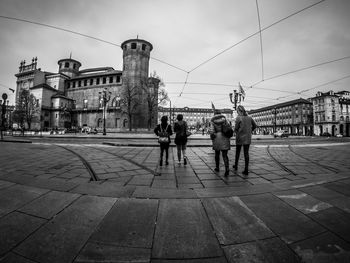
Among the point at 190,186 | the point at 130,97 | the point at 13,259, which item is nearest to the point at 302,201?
the point at 190,186

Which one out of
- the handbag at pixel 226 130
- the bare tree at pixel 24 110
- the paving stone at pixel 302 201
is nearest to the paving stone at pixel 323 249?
the paving stone at pixel 302 201

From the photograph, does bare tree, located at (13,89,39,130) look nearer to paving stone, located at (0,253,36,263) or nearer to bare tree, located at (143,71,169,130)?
bare tree, located at (143,71,169,130)

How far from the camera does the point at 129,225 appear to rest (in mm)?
1816

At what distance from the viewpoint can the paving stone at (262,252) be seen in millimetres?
A: 1339

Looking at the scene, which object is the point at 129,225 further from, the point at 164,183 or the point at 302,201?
the point at 302,201

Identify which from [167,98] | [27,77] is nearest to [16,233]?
[167,98]

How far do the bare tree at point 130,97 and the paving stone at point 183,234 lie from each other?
39.8m

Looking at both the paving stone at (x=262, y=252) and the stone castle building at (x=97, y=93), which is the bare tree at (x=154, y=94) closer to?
the stone castle building at (x=97, y=93)

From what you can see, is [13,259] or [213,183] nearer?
[13,259]

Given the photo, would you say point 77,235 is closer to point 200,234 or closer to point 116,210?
point 116,210

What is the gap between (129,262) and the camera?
4.35ft

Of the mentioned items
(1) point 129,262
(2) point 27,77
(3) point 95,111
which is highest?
(2) point 27,77

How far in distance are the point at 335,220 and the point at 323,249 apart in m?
0.72

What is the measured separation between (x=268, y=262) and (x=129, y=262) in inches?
42.9
